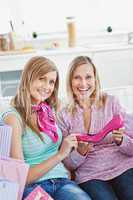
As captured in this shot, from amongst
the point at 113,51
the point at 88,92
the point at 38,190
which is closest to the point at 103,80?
the point at 113,51

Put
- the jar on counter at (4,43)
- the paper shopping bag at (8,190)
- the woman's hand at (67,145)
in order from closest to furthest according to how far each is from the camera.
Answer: the paper shopping bag at (8,190) → the woman's hand at (67,145) → the jar on counter at (4,43)

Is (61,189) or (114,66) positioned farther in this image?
(114,66)

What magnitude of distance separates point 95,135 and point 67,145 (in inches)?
5.2

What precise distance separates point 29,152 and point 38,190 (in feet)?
0.62

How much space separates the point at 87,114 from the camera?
1.73m

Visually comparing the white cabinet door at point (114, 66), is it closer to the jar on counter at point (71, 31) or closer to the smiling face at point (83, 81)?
the jar on counter at point (71, 31)

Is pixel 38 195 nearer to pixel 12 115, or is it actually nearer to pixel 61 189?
pixel 61 189

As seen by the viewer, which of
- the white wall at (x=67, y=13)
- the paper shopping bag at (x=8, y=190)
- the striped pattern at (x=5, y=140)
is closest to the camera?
the paper shopping bag at (x=8, y=190)

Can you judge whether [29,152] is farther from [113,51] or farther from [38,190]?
[113,51]

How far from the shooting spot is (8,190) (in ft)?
4.24

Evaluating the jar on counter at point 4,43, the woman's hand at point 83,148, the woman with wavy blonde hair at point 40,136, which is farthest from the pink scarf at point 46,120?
the jar on counter at point 4,43

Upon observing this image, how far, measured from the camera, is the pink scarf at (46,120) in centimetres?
155

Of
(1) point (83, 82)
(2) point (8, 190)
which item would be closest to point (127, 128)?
(1) point (83, 82)

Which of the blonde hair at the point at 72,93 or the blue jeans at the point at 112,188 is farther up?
the blonde hair at the point at 72,93
